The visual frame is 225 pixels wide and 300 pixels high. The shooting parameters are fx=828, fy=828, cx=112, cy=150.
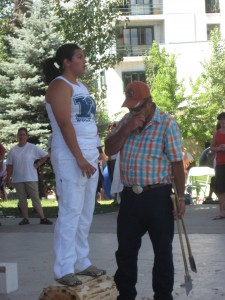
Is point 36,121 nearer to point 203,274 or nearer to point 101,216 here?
point 101,216

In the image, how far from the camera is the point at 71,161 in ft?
21.1

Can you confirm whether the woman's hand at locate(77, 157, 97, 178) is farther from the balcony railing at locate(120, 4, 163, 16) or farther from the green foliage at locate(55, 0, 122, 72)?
the balcony railing at locate(120, 4, 163, 16)

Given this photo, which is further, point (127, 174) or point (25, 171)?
point (25, 171)

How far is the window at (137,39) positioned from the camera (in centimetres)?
6225

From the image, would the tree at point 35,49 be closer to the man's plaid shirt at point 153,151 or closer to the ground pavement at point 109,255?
the ground pavement at point 109,255

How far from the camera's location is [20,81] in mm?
27641

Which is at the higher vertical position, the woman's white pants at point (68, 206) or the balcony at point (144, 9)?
the balcony at point (144, 9)

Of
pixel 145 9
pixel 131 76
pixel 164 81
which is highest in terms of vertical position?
pixel 145 9

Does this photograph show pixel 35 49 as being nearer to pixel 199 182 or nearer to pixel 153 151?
pixel 199 182

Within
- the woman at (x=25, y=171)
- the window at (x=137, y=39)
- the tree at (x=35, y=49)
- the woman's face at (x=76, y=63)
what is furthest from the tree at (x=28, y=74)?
the window at (x=137, y=39)

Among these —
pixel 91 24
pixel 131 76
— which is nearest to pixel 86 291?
pixel 91 24

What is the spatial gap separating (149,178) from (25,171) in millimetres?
8812

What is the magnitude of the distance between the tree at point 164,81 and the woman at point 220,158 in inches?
1417

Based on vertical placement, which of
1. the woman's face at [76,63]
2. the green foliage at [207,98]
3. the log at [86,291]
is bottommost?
the green foliage at [207,98]
